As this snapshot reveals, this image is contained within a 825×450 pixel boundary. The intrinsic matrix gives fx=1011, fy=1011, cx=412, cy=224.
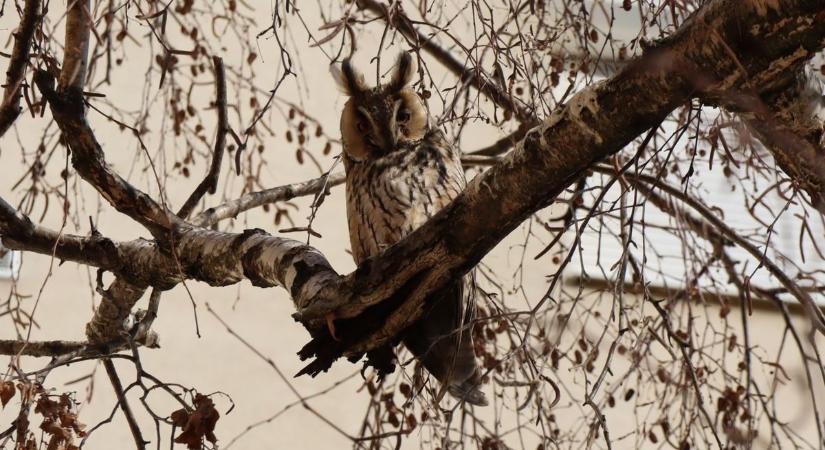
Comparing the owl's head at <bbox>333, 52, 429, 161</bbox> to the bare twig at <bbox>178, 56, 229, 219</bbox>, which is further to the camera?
the owl's head at <bbox>333, 52, 429, 161</bbox>

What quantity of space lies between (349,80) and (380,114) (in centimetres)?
13

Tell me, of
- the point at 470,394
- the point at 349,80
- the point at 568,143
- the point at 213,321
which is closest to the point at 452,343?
the point at 470,394

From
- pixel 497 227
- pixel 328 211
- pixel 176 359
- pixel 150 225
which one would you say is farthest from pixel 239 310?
pixel 497 227

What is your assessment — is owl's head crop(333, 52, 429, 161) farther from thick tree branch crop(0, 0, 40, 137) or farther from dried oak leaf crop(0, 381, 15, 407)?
dried oak leaf crop(0, 381, 15, 407)

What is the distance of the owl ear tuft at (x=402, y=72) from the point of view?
6.91ft

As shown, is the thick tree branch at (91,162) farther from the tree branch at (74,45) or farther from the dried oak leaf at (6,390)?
the dried oak leaf at (6,390)

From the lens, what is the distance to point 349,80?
2.14 m

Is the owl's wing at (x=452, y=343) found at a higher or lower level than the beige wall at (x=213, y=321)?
lower

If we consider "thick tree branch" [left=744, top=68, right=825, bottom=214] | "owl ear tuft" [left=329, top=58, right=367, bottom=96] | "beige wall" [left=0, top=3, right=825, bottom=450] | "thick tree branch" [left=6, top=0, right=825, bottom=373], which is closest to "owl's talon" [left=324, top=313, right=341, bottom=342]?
"thick tree branch" [left=6, top=0, right=825, bottom=373]

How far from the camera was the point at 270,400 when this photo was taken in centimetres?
377

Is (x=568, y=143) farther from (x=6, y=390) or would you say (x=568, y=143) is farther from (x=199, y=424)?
(x=6, y=390)

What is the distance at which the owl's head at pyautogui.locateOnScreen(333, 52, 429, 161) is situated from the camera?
2062mm

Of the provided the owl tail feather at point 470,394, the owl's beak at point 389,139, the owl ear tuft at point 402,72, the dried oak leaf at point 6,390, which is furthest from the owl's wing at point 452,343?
the dried oak leaf at point 6,390

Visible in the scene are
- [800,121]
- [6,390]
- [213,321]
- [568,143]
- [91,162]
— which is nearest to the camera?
[568,143]
